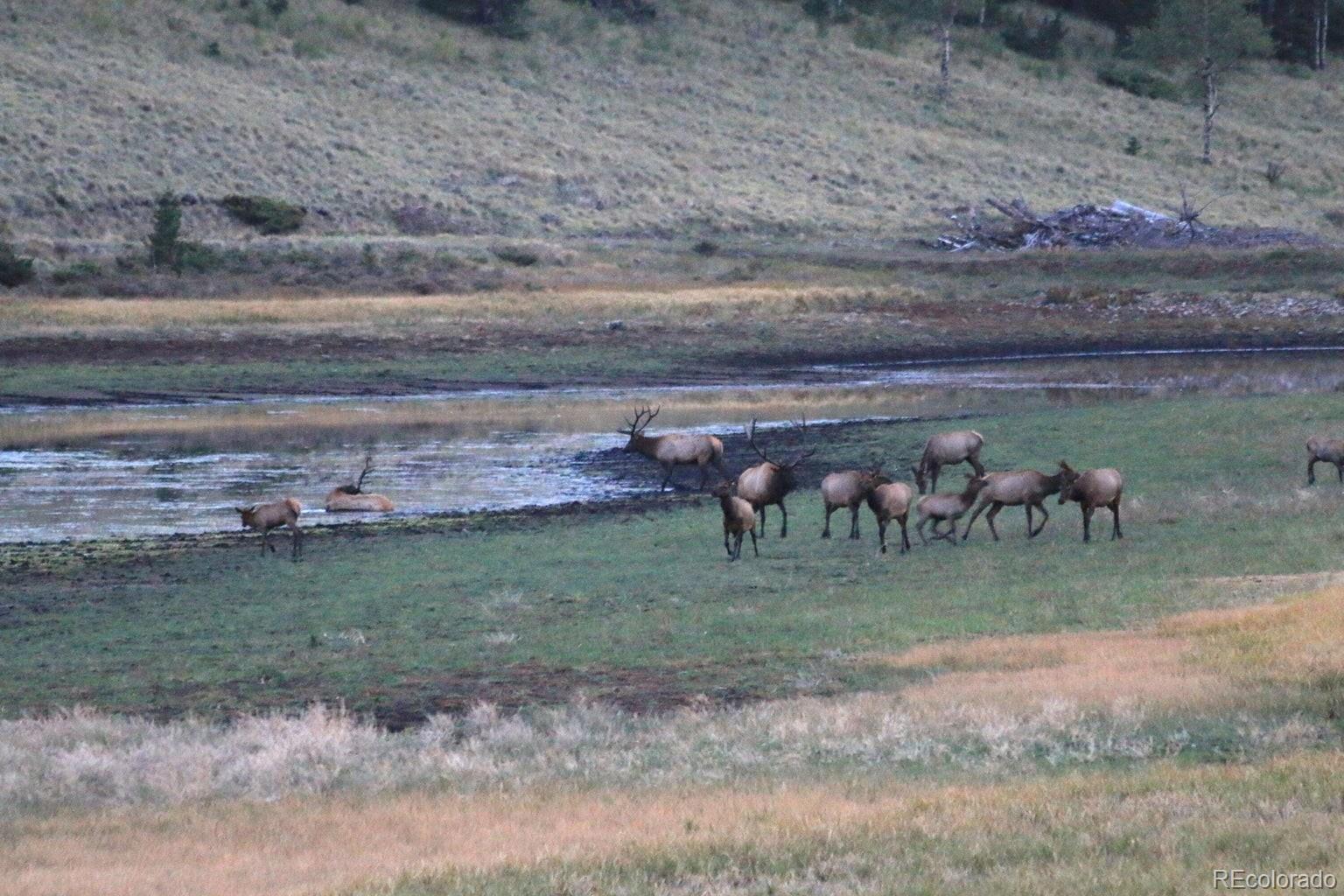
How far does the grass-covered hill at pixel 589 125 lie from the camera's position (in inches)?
2485

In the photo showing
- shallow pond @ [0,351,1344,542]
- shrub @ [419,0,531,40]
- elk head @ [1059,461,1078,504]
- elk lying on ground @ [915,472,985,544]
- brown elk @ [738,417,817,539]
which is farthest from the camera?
shrub @ [419,0,531,40]

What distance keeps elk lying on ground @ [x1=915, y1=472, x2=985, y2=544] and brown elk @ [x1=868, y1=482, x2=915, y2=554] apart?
1.78 ft

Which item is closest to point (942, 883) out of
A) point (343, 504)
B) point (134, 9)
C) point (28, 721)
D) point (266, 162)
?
point (28, 721)

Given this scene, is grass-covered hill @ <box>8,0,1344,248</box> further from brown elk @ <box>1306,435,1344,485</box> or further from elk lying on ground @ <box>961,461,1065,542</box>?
brown elk @ <box>1306,435,1344,485</box>

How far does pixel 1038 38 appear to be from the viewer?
104125 mm

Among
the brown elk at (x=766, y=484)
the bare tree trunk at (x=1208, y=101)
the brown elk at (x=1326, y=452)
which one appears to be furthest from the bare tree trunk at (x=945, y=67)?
the brown elk at (x=766, y=484)

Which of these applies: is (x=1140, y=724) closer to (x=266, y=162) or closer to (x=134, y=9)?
(x=266, y=162)

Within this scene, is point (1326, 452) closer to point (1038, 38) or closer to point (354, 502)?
point (354, 502)

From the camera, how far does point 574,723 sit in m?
12.6

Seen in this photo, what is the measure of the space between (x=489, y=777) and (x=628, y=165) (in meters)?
65.4

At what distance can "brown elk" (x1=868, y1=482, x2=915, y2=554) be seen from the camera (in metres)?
A: 20.0

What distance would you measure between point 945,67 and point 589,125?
22.5 metres

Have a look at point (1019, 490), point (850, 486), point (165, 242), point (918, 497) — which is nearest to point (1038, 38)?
point (165, 242)

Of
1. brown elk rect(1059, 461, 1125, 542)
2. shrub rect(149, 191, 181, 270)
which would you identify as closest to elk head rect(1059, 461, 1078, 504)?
brown elk rect(1059, 461, 1125, 542)
